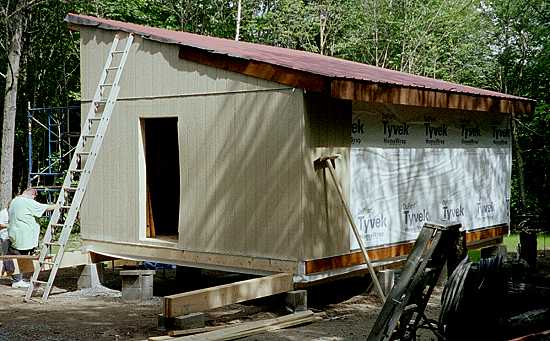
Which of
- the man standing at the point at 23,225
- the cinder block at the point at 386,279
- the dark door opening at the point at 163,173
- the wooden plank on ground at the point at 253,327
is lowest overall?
the wooden plank on ground at the point at 253,327

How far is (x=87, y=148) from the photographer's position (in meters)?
11.8

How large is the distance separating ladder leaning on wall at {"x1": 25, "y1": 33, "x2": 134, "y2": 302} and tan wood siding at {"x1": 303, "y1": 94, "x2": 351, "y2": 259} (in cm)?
352

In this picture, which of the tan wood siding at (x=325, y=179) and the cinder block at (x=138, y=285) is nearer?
the tan wood siding at (x=325, y=179)

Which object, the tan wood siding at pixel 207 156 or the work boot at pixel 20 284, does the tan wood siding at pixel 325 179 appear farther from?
the work boot at pixel 20 284

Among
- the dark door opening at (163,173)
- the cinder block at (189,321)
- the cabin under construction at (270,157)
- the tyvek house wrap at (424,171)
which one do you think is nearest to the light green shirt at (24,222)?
the cabin under construction at (270,157)

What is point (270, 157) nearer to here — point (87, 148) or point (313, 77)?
point (313, 77)

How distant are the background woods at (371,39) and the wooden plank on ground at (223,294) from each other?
14886 millimetres

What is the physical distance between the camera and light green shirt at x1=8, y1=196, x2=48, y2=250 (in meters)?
11.7

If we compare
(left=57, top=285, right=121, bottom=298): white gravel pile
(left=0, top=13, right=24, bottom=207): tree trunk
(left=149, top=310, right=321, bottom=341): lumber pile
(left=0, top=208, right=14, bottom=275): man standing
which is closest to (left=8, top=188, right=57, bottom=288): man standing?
(left=0, top=208, right=14, bottom=275): man standing

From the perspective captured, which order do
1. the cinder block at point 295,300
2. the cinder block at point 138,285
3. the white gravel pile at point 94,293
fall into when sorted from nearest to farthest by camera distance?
the cinder block at point 295,300, the cinder block at point 138,285, the white gravel pile at point 94,293

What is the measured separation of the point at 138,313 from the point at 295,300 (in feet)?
7.21

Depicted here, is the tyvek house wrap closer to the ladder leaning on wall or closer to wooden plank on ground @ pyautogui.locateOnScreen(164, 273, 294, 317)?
wooden plank on ground @ pyautogui.locateOnScreen(164, 273, 294, 317)

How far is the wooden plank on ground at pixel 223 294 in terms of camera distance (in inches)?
306

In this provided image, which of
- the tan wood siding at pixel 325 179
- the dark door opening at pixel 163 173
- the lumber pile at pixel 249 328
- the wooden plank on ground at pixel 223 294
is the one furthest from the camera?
the dark door opening at pixel 163 173
